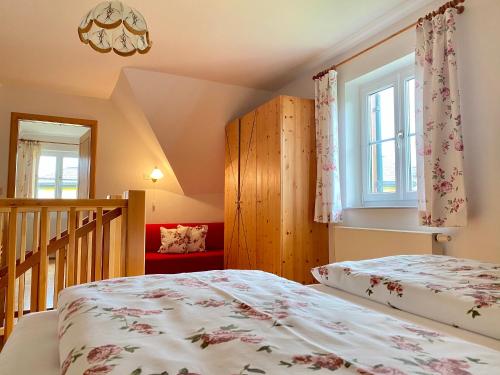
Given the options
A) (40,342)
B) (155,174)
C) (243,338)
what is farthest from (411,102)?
(155,174)

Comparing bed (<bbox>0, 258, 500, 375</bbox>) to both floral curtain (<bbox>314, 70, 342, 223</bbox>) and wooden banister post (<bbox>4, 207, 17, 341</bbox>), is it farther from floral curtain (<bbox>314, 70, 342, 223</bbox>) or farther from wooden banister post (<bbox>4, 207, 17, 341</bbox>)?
floral curtain (<bbox>314, 70, 342, 223</bbox>)

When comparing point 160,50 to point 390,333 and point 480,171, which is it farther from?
point 390,333

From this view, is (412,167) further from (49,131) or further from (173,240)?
(49,131)

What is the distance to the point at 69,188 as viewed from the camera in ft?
21.0

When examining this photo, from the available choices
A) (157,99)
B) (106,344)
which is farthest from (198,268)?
(106,344)

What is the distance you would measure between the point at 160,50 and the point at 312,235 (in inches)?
86.9

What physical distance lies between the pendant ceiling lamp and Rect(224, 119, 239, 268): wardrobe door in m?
2.06

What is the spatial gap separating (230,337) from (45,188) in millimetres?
6691

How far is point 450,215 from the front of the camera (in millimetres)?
2045

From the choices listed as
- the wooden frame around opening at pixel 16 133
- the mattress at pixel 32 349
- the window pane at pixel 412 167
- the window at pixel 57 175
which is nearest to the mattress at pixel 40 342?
the mattress at pixel 32 349

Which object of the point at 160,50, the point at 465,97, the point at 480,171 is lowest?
the point at 480,171

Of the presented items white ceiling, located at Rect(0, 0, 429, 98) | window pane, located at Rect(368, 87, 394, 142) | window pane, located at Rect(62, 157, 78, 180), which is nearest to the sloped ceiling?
white ceiling, located at Rect(0, 0, 429, 98)

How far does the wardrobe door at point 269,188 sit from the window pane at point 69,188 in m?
4.51

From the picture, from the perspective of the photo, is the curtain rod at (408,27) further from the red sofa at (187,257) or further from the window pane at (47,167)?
the window pane at (47,167)
